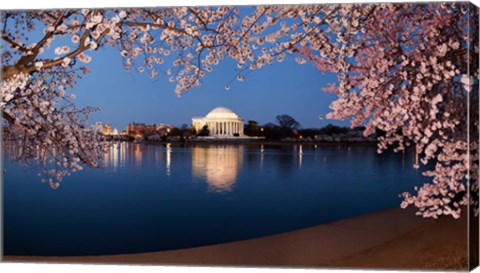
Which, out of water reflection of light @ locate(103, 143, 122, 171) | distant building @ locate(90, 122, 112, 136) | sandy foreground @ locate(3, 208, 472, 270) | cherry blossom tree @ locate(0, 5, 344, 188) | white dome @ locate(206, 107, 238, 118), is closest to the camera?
sandy foreground @ locate(3, 208, 472, 270)

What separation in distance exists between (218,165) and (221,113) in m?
0.48

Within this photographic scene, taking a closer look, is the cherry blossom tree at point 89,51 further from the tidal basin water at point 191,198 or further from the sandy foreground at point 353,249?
the sandy foreground at point 353,249

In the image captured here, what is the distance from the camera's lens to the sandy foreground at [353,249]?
4598 mm

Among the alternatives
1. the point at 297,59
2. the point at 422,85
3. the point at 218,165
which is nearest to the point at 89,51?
the point at 218,165

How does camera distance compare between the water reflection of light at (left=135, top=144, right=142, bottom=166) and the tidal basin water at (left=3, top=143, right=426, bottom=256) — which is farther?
the water reflection of light at (left=135, top=144, right=142, bottom=166)

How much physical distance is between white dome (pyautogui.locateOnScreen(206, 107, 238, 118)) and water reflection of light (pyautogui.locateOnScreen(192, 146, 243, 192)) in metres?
0.42

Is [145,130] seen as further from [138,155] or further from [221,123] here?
[221,123]

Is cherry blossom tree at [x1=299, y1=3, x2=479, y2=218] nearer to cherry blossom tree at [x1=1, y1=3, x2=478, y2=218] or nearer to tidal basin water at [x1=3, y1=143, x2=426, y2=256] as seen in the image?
cherry blossom tree at [x1=1, y1=3, x2=478, y2=218]

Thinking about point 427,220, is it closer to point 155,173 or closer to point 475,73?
point 475,73

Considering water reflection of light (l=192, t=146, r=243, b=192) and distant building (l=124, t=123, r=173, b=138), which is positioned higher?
distant building (l=124, t=123, r=173, b=138)

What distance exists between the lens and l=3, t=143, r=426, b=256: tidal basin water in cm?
522

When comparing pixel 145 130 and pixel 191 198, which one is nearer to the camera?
pixel 191 198

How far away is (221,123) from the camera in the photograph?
5242 millimetres

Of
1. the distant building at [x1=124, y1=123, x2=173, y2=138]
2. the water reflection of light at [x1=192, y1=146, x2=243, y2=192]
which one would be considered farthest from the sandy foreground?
the distant building at [x1=124, y1=123, x2=173, y2=138]
